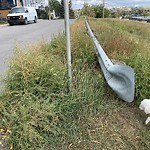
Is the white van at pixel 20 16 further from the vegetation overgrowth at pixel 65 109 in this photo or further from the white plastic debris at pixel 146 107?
the white plastic debris at pixel 146 107

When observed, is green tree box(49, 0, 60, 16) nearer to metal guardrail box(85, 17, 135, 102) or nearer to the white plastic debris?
metal guardrail box(85, 17, 135, 102)

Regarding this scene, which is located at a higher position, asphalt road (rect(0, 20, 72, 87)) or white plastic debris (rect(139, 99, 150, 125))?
white plastic debris (rect(139, 99, 150, 125))

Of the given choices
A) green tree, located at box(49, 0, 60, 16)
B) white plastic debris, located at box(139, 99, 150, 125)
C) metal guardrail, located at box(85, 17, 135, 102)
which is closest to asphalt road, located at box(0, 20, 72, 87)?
metal guardrail, located at box(85, 17, 135, 102)

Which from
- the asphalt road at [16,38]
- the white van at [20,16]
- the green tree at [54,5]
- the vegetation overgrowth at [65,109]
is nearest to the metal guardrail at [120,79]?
the vegetation overgrowth at [65,109]

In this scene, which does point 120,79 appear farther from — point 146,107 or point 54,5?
point 54,5

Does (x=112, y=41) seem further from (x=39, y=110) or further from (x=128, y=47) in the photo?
(x=39, y=110)

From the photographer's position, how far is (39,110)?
3.25 metres

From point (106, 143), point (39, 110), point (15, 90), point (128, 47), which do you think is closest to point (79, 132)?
point (106, 143)

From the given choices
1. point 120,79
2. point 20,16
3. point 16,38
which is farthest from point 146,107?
point 20,16

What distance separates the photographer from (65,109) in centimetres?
348

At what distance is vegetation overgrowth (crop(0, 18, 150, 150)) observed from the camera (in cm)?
314

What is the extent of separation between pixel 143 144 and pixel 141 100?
2.97 feet

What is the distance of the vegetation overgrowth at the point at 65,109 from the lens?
3.14 m

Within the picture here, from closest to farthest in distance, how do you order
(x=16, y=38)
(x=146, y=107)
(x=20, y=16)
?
(x=146, y=107), (x=16, y=38), (x=20, y=16)
